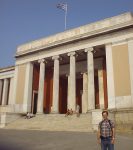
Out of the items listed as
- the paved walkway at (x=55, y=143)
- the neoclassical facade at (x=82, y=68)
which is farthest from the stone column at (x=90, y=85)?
the paved walkway at (x=55, y=143)

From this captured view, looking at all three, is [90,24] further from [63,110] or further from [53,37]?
[63,110]

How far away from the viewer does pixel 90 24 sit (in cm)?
2920

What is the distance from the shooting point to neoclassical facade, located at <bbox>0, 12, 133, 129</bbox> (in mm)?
25422

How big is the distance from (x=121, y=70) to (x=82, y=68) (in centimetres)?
916

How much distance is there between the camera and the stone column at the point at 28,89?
107 feet

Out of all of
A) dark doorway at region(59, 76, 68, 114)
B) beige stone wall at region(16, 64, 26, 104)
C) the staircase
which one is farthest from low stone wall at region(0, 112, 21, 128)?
dark doorway at region(59, 76, 68, 114)

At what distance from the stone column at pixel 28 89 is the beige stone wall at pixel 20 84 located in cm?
74

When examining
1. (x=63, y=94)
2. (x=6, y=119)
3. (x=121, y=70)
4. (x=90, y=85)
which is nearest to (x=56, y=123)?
(x=90, y=85)

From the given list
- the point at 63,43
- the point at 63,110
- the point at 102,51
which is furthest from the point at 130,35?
the point at 63,110

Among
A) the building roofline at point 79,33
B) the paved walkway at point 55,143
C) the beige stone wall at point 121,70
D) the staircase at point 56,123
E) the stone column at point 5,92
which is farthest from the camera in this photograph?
the stone column at point 5,92

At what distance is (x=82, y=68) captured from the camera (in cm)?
3381

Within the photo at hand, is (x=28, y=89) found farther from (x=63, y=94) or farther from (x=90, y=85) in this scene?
(x=90, y=85)

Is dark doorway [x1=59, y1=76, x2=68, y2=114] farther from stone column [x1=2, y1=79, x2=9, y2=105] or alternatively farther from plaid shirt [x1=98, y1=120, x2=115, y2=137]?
plaid shirt [x1=98, y1=120, x2=115, y2=137]

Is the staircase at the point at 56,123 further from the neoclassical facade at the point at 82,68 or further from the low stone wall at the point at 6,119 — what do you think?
the neoclassical facade at the point at 82,68
